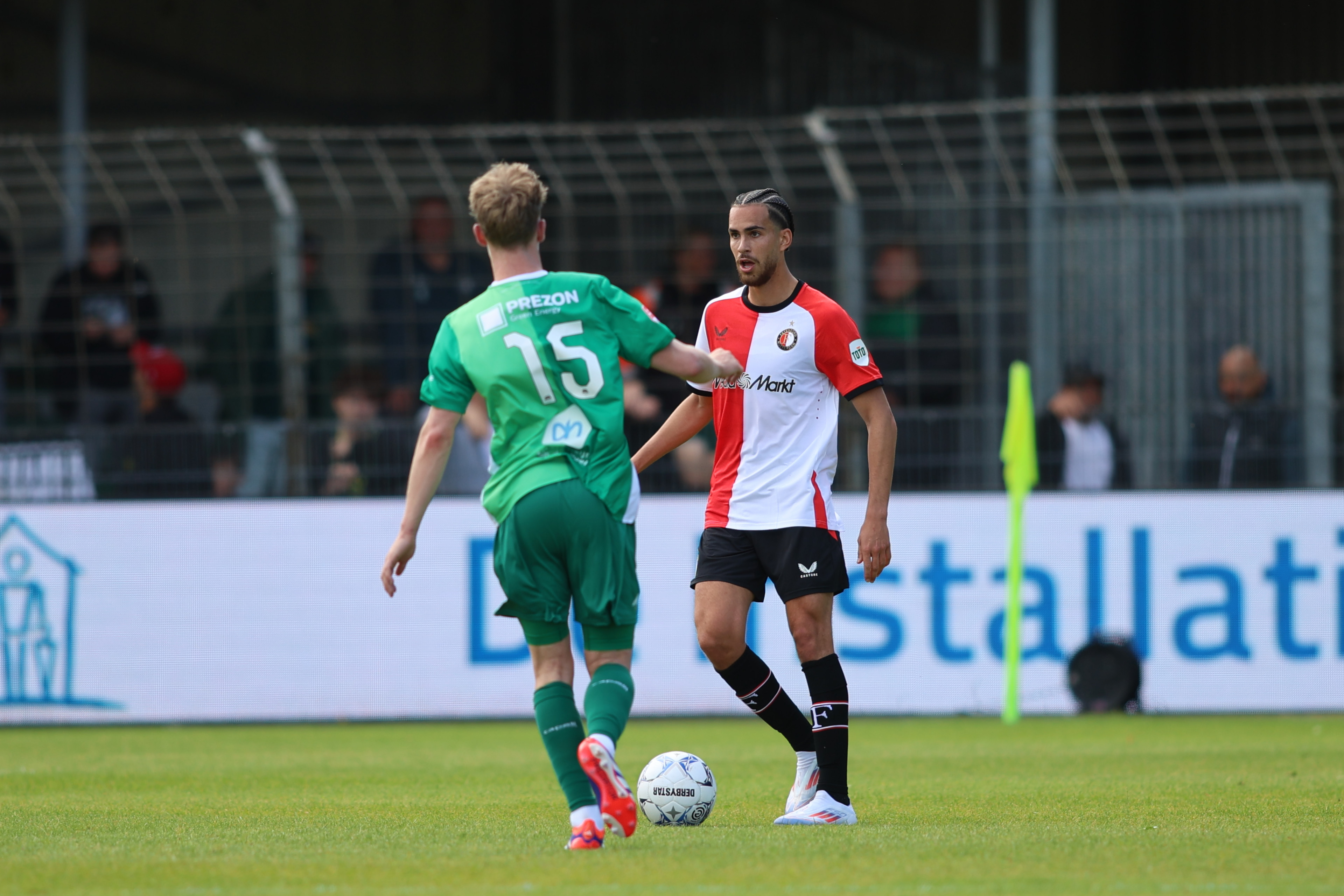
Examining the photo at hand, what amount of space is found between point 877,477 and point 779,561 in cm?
41

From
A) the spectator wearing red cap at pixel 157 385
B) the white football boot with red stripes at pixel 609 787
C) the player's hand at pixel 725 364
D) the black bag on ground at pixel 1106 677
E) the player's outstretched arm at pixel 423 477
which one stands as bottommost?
the black bag on ground at pixel 1106 677

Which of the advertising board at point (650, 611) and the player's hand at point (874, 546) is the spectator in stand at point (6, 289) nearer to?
the advertising board at point (650, 611)

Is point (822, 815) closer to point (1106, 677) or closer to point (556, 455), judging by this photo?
point (556, 455)

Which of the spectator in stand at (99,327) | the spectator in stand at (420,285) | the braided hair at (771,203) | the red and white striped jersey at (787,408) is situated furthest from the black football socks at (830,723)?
the spectator in stand at (99,327)

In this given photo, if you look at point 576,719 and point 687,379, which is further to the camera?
point 687,379

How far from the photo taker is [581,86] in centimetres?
1798

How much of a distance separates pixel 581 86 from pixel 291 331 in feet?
24.2

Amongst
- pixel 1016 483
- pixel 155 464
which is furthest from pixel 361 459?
pixel 1016 483

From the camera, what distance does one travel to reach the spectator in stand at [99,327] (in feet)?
37.7

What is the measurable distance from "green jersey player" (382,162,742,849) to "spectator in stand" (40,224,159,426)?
719 centimetres

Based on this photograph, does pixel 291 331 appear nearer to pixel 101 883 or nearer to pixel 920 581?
pixel 920 581

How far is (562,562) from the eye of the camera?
4.88 metres

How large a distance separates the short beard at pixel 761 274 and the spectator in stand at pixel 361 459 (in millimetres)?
5550

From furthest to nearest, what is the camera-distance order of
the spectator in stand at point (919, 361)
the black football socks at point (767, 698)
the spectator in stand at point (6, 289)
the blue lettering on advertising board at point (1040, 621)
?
the spectator in stand at point (6, 289) → the spectator in stand at point (919, 361) → the blue lettering on advertising board at point (1040, 621) → the black football socks at point (767, 698)
